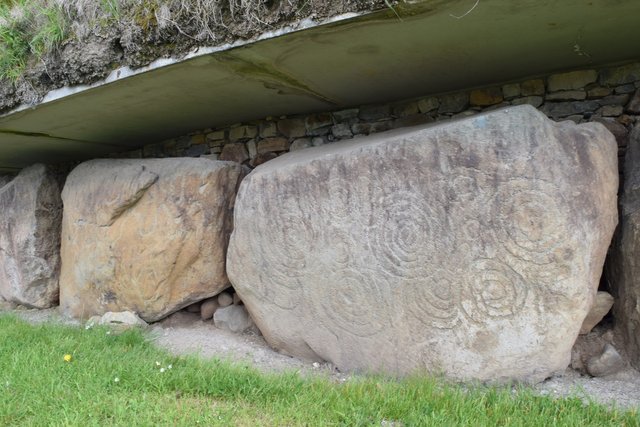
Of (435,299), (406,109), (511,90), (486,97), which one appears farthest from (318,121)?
(435,299)

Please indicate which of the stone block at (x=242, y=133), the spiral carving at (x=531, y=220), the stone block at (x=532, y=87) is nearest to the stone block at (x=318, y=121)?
the stone block at (x=242, y=133)

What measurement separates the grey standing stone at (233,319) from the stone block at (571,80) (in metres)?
2.62

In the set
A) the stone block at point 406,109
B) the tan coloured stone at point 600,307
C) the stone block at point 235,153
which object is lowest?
the tan coloured stone at point 600,307

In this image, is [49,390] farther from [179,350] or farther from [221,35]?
[221,35]

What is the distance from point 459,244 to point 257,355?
4.86ft

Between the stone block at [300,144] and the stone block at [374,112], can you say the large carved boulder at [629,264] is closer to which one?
the stone block at [374,112]

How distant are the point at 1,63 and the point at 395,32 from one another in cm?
282

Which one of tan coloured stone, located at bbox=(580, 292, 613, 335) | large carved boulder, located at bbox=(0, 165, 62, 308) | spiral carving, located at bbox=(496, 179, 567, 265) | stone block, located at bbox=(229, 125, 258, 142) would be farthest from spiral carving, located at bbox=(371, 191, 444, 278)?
large carved boulder, located at bbox=(0, 165, 62, 308)

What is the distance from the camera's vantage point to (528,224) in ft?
7.86

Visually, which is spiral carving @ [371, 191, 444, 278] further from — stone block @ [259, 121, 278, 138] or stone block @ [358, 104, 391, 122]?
stone block @ [259, 121, 278, 138]

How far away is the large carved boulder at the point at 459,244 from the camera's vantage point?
2389mm

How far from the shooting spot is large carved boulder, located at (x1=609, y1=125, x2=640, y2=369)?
255cm

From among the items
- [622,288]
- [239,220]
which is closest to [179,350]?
[239,220]

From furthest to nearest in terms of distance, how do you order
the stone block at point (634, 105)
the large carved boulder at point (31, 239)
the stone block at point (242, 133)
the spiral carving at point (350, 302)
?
the large carved boulder at point (31, 239) → the stone block at point (242, 133) → the stone block at point (634, 105) → the spiral carving at point (350, 302)
